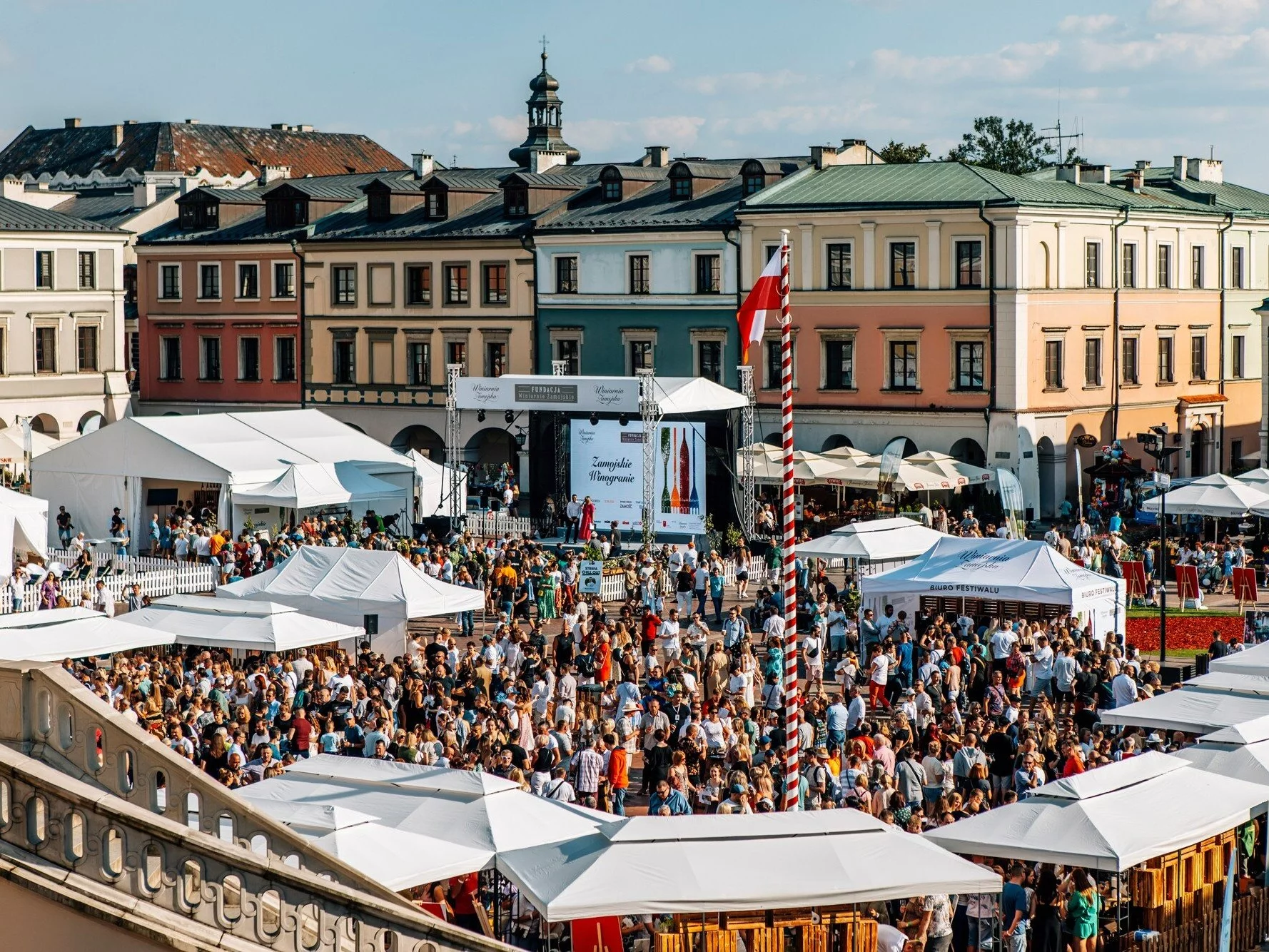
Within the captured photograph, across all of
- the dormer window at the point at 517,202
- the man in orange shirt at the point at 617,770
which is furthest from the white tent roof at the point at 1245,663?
the dormer window at the point at 517,202

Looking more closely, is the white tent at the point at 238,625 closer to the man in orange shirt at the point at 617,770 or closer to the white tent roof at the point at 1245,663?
the man in orange shirt at the point at 617,770

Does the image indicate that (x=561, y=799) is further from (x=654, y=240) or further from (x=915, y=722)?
(x=654, y=240)

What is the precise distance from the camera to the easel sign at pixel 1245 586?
3612cm

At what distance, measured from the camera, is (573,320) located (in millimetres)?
56250

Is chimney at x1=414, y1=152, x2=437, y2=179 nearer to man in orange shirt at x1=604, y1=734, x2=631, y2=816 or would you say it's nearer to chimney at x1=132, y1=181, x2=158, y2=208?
chimney at x1=132, y1=181, x2=158, y2=208

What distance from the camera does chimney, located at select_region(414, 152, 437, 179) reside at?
2539 inches

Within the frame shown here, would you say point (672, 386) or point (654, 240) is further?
point (654, 240)

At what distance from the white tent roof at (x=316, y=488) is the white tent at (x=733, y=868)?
27.2m

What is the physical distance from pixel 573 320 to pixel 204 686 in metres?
32.7

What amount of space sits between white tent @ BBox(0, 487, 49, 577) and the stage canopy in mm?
10390

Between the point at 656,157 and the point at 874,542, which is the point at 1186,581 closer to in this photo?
the point at 874,542

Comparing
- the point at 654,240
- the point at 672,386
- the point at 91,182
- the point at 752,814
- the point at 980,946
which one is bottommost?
the point at 980,946

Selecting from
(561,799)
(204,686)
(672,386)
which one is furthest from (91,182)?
(561,799)

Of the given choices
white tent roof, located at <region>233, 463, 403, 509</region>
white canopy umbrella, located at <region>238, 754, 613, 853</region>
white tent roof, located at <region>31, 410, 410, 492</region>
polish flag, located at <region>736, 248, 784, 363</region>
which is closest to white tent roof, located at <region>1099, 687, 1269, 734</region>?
polish flag, located at <region>736, 248, 784, 363</region>
